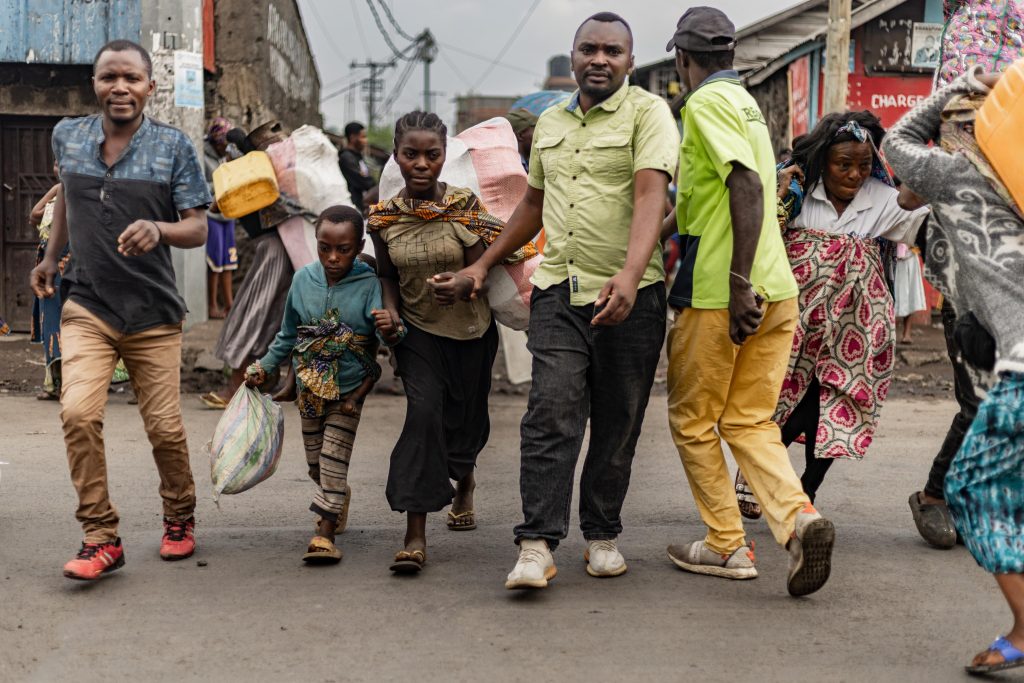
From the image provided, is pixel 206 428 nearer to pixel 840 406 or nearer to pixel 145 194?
pixel 145 194

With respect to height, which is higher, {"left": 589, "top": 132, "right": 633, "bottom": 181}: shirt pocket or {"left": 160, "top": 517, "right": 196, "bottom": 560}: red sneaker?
{"left": 589, "top": 132, "right": 633, "bottom": 181}: shirt pocket

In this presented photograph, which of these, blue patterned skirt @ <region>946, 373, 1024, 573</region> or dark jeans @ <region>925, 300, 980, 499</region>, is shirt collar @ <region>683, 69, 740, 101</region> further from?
blue patterned skirt @ <region>946, 373, 1024, 573</region>

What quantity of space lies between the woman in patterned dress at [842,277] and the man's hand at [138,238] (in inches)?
101

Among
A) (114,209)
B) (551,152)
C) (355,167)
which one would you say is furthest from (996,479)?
(355,167)

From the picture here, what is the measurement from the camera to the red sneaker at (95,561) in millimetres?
4234

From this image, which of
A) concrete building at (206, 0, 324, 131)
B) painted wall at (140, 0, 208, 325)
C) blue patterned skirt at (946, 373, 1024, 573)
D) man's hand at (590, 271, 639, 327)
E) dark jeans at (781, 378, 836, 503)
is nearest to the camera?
blue patterned skirt at (946, 373, 1024, 573)

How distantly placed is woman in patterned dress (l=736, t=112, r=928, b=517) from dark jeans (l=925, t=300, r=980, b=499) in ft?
0.84

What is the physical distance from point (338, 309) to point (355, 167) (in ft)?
25.0

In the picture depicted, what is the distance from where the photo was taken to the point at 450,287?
14.5 feet

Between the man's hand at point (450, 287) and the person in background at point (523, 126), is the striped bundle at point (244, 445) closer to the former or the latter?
the man's hand at point (450, 287)

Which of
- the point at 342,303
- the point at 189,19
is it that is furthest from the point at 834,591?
the point at 189,19

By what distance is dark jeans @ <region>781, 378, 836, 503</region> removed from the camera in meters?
5.11

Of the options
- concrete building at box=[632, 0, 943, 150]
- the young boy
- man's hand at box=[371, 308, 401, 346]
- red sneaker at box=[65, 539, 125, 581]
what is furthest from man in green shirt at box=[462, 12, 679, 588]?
concrete building at box=[632, 0, 943, 150]

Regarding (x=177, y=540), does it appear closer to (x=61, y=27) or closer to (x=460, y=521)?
(x=460, y=521)
